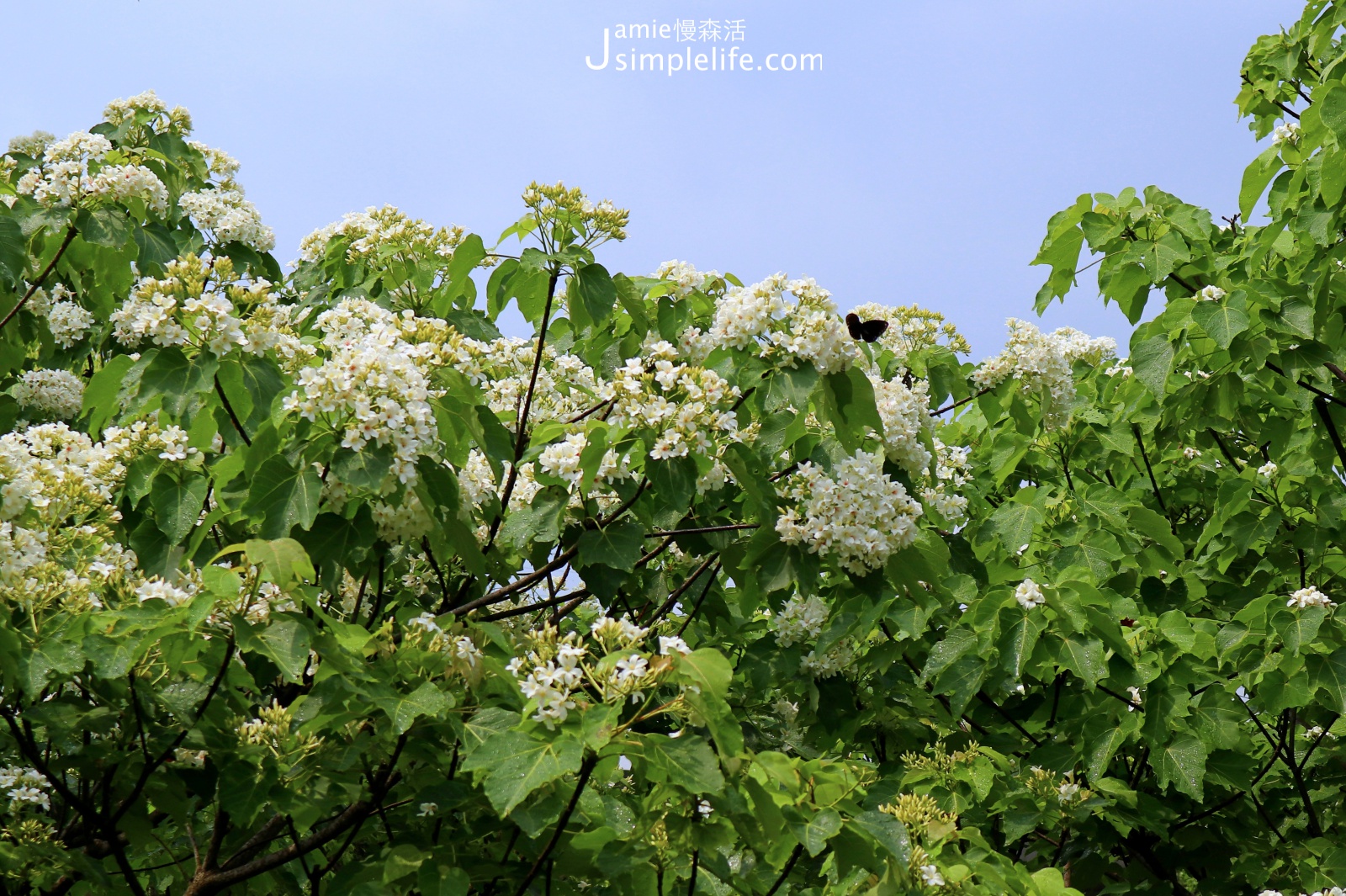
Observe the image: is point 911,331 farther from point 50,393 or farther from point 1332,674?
point 50,393

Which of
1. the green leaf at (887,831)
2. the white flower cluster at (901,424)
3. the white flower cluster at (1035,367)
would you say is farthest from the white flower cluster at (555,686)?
the white flower cluster at (1035,367)

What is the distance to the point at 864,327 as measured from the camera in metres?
4.72

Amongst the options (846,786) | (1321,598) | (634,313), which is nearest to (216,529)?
(634,313)

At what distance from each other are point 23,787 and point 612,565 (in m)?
2.00

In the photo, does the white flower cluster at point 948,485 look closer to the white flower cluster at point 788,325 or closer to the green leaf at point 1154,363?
the green leaf at point 1154,363

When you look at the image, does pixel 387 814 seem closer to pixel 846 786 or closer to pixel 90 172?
pixel 846 786

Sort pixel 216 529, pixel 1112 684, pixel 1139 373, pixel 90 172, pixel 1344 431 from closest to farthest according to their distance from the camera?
pixel 216 529, pixel 90 172, pixel 1112 684, pixel 1139 373, pixel 1344 431

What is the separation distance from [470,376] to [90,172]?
8.09 feet

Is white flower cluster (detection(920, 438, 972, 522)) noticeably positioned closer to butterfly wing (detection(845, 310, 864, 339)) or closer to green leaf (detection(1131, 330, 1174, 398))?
green leaf (detection(1131, 330, 1174, 398))

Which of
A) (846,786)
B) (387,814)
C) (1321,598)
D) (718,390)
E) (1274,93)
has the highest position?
(1274,93)

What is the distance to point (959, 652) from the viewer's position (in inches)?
208

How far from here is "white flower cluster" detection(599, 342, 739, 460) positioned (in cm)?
368

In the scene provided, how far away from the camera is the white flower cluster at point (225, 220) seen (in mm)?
6867

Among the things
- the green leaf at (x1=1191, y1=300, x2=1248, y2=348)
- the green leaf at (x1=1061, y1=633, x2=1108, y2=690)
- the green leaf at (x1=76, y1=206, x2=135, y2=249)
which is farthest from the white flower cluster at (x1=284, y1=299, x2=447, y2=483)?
the green leaf at (x1=1191, y1=300, x2=1248, y2=348)
